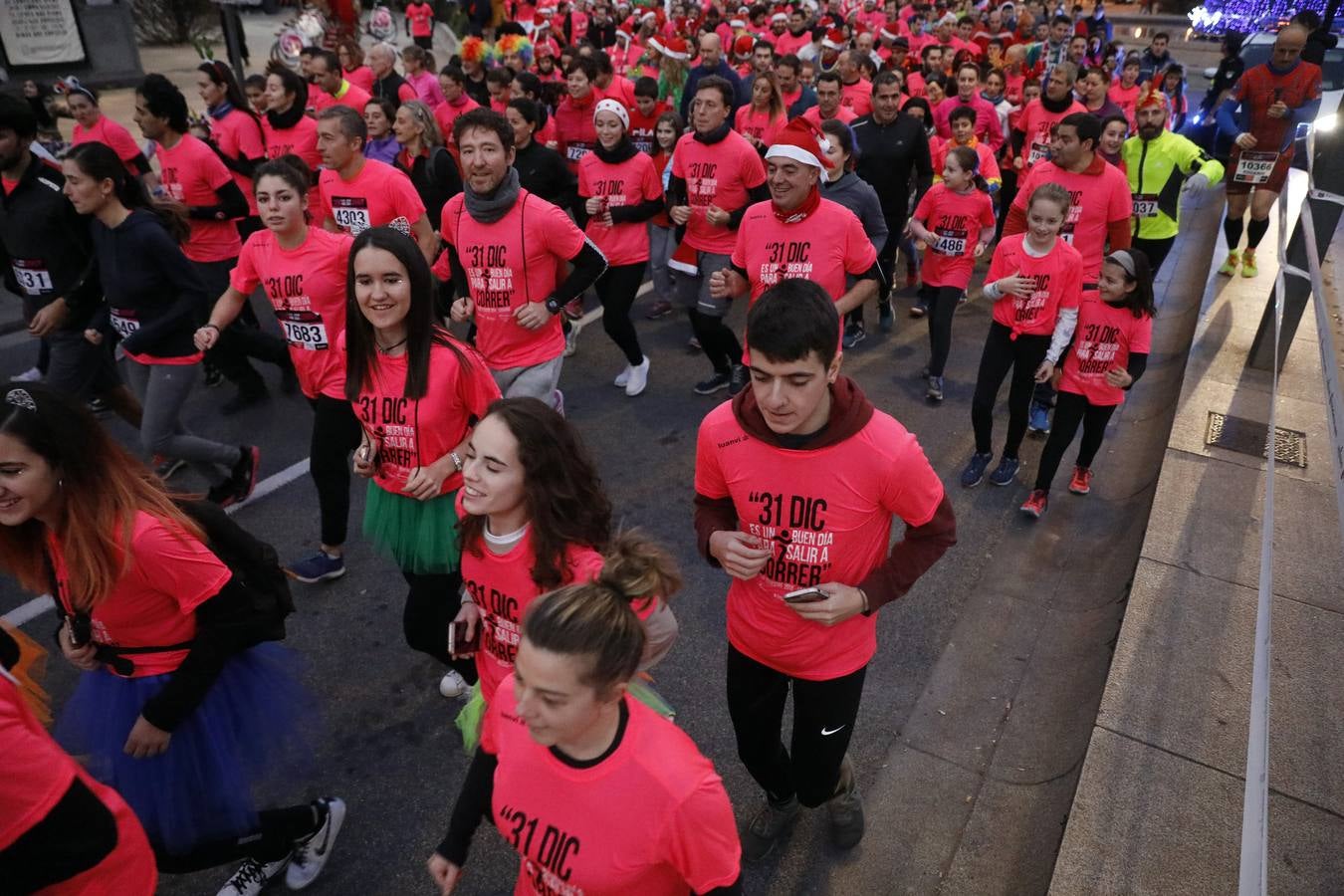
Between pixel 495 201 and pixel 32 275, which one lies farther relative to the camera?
pixel 32 275

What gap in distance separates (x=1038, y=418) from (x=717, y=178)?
9.86ft

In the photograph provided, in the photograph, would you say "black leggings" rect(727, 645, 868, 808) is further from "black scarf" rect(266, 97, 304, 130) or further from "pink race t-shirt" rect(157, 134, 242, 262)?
"black scarf" rect(266, 97, 304, 130)

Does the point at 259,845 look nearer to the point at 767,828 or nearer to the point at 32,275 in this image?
the point at 767,828

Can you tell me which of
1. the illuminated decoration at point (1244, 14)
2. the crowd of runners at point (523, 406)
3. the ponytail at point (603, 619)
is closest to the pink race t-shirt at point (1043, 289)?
the crowd of runners at point (523, 406)

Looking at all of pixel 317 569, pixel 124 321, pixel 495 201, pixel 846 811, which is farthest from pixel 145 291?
pixel 846 811

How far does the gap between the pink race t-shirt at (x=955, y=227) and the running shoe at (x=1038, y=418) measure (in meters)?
1.07

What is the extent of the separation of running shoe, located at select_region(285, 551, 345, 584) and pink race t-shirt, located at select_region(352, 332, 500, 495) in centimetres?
150

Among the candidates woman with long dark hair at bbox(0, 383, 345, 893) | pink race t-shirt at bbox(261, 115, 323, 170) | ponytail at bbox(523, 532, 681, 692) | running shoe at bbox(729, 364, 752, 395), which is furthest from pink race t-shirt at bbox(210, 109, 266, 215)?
ponytail at bbox(523, 532, 681, 692)

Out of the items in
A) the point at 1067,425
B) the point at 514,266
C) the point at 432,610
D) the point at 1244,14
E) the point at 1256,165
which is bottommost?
the point at 1067,425

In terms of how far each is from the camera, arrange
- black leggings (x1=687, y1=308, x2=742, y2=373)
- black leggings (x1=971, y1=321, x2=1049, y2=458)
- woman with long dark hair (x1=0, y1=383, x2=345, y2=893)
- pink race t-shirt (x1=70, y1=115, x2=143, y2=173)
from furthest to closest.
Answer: pink race t-shirt (x1=70, y1=115, x2=143, y2=173)
black leggings (x1=687, y1=308, x2=742, y2=373)
black leggings (x1=971, y1=321, x2=1049, y2=458)
woman with long dark hair (x1=0, y1=383, x2=345, y2=893)

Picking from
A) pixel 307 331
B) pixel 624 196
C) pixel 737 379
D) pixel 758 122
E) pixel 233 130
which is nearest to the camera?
pixel 307 331

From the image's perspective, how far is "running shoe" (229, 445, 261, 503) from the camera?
18.5ft

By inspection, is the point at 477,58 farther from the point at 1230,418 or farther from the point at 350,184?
the point at 1230,418

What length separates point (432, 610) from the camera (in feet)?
11.3
